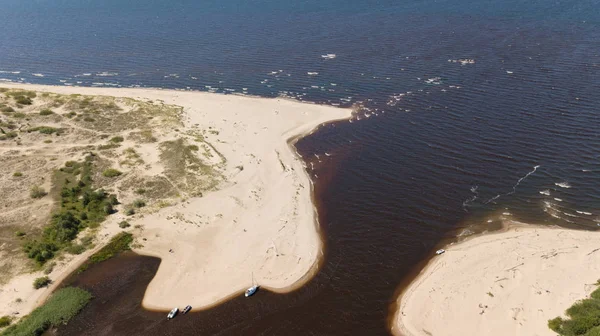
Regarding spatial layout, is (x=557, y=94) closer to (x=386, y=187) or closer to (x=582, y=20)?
(x=386, y=187)

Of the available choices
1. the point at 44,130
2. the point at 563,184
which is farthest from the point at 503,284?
the point at 44,130

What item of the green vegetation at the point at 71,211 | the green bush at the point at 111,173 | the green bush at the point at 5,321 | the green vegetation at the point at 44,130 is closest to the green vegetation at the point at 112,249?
the green vegetation at the point at 71,211

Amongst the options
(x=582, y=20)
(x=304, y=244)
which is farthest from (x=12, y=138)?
(x=582, y=20)

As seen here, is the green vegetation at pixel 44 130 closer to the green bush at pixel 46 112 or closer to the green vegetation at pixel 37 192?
the green bush at pixel 46 112

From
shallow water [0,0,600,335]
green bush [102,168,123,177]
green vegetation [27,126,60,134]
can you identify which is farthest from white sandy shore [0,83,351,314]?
green vegetation [27,126,60,134]

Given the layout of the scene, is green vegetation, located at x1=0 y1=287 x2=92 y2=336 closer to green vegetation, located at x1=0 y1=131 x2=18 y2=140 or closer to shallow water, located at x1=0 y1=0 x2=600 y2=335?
shallow water, located at x1=0 y1=0 x2=600 y2=335

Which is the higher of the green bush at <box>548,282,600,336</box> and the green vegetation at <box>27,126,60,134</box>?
the green vegetation at <box>27,126,60,134</box>
